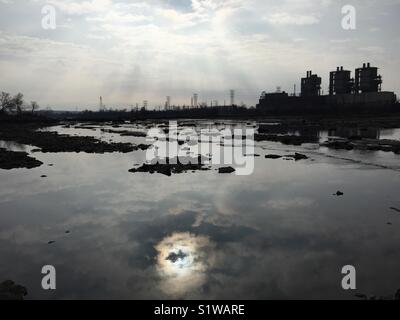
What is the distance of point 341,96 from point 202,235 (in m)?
129

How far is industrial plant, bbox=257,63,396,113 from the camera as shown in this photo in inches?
4719

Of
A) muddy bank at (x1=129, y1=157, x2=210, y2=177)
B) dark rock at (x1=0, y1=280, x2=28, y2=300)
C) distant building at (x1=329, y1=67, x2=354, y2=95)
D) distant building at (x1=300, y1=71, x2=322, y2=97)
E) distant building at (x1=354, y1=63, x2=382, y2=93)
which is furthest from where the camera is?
distant building at (x1=300, y1=71, x2=322, y2=97)

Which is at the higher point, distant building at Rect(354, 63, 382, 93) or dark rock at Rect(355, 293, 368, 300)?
distant building at Rect(354, 63, 382, 93)

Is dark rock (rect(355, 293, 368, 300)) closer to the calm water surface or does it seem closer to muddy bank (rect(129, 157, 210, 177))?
the calm water surface

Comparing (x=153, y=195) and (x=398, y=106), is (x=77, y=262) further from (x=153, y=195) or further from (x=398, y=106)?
(x=398, y=106)

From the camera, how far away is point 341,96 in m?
129

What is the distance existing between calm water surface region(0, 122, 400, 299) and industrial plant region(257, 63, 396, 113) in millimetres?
105723

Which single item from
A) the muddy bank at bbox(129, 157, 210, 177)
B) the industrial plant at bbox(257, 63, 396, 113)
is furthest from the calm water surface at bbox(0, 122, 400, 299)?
the industrial plant at bbox(257, 63, 396, 113)

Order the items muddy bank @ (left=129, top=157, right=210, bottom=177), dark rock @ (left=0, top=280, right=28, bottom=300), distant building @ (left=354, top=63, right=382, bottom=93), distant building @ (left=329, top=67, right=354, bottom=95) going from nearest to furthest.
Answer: dark rock @ (left=0, top=280, right=28, bottom=300), muddy bank @ (left=129, top=157, right=210, bottom=177), distant building @ (left=354, top=63, right=382, bottom=93), distant building @ (left=329, top=67, right=354, bottom=95)

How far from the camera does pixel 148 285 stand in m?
9.39

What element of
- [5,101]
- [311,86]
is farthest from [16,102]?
[311,86]

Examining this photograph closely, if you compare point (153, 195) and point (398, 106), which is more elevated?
point (398, 106)
